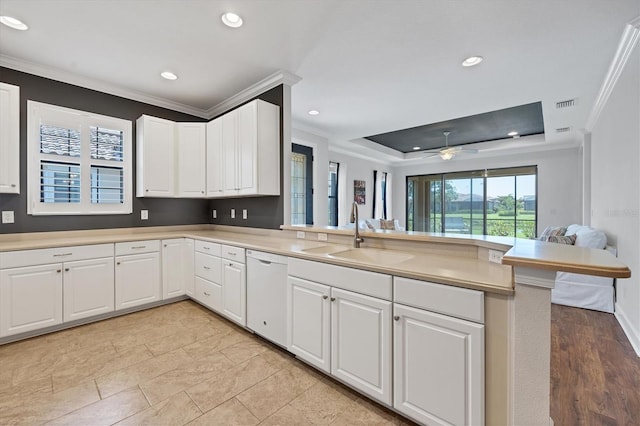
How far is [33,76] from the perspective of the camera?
289 centimetres

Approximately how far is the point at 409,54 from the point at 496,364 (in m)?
2.63

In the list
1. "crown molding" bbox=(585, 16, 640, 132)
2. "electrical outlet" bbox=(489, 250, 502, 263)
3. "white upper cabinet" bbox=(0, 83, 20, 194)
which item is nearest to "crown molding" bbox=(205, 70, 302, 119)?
"white upper cabinet" bbox=(0, 83, 20, 194)

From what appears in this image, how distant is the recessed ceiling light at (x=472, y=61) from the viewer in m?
2.78

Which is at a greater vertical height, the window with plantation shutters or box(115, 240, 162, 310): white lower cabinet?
the window with plantation shutters

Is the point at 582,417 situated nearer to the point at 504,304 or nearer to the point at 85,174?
the point at 504,304

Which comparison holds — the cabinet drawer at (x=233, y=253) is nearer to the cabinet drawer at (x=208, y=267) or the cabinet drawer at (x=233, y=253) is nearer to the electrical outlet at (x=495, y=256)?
the cabinet drawer at (x=208, y=267)

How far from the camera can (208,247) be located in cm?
320

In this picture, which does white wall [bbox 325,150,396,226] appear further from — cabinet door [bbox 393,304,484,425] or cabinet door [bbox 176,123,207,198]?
cabinet door [bbox 393,304,484,425]

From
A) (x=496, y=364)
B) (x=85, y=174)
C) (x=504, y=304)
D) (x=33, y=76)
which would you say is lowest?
(x=496, y=364)

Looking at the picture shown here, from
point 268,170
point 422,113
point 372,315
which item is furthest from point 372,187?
point 372,315

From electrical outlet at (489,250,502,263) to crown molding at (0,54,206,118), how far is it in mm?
4092

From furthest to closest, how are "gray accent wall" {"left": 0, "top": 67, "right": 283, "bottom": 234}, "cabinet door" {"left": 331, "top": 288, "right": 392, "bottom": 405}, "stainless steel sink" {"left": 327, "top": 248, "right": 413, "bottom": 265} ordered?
"gray accent wall" {"left": 0, "top": 67, "right": 283, "bottom": 234} < "stainless steel sink" {"left": 327, "top": 248, "right": 413, "bottom": 265} < "cabinet door" {"left": 331, "top": 288, "right": 392, "bottom": 405}

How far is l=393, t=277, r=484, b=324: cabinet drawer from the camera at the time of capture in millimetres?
1322

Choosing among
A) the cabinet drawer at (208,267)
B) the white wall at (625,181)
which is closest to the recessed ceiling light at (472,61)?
the white wall at (625,181)
